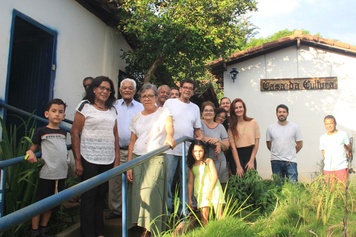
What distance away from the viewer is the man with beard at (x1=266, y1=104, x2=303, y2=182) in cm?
473

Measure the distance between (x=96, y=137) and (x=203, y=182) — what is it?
1209 mm

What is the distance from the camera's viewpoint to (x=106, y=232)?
3.22 m

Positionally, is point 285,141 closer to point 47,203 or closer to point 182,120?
point 182,120

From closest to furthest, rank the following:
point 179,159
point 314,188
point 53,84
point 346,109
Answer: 1. point 179,159
2. point 314,188
3. point 53,84
4. point 346,109

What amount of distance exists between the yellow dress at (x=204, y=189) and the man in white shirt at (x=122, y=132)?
0.79m

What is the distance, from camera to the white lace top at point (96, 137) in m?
2.88

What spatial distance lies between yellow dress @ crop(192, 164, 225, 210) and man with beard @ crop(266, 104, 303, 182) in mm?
1593

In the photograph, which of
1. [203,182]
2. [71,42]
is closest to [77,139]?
[203,182]

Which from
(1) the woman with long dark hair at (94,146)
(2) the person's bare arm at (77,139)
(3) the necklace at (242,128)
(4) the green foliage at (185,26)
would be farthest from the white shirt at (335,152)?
(2) the person's bare arm at (77,139)

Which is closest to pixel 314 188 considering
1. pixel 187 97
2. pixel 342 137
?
pixel 342 137

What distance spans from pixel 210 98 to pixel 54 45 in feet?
25.8

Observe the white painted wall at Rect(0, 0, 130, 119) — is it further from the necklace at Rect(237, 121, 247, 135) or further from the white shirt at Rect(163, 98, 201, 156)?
the necklace at Rect(237, 121, 247, 135)

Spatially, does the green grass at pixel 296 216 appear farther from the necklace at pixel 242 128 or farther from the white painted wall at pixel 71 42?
the white painted wall at pixel 71 42

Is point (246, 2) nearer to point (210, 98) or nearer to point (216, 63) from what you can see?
point (216, 63)
